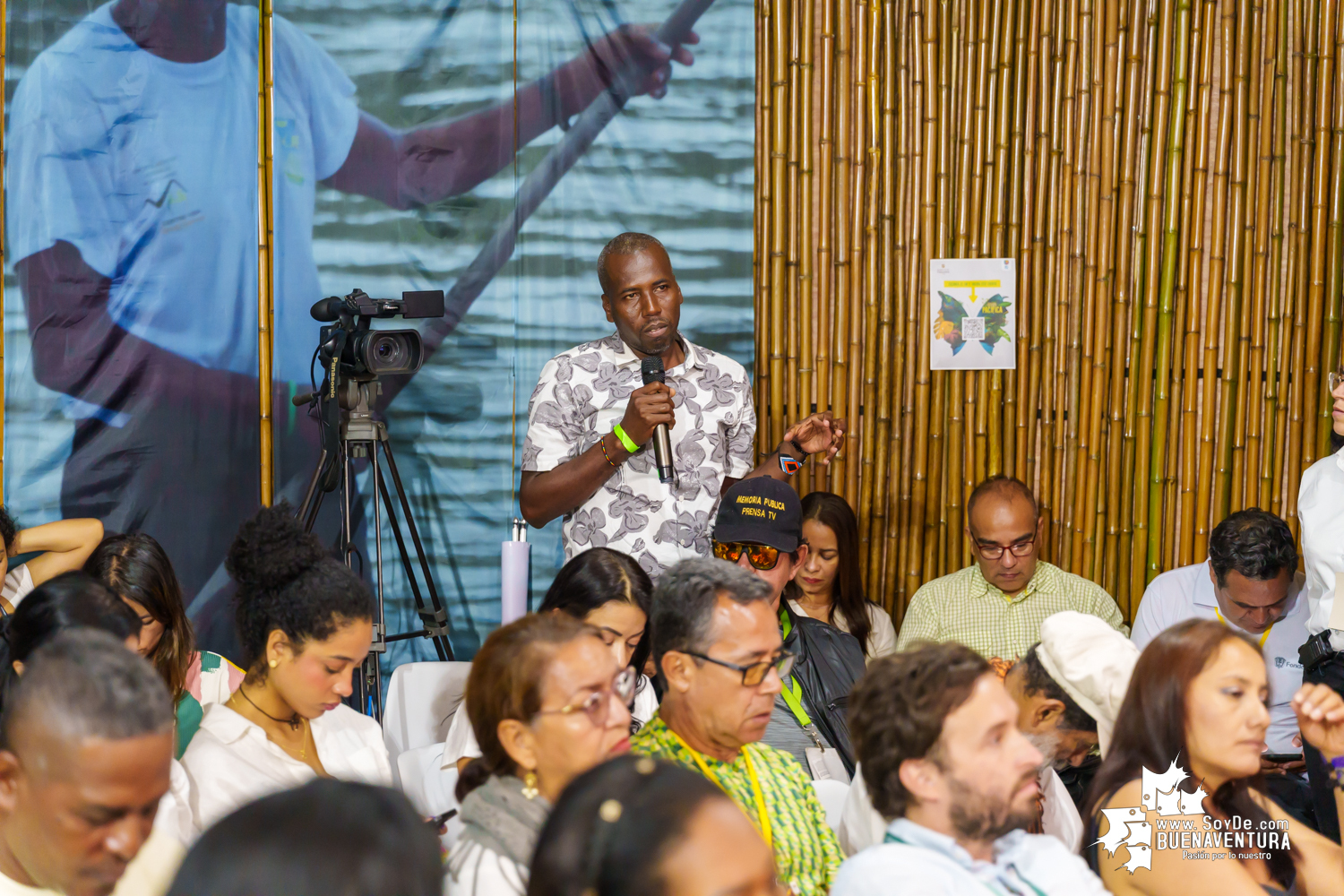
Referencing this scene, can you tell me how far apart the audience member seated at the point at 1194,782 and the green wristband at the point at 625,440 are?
1.64 metres

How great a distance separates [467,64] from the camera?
429 centimetres

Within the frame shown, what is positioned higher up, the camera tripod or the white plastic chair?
the camera tripod

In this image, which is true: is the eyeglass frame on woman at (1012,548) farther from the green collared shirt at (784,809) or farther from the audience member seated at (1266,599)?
the green collared shirt at (784,809)

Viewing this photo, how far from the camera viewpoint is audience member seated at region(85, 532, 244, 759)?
2.97 meters

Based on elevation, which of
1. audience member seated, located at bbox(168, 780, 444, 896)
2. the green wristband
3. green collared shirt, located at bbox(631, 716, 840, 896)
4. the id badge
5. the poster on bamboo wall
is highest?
the poster on bamboo wall

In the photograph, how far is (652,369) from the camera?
136 inches

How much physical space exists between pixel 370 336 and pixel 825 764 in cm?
190

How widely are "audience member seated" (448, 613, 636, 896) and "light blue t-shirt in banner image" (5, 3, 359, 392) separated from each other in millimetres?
2649

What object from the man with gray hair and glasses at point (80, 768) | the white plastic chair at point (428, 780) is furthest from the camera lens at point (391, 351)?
the man with gray hair and glasses at point (80, 768)

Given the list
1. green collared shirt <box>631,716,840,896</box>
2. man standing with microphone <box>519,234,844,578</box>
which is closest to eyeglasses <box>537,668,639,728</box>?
green collared shirt <box>631,716,840,896</box>

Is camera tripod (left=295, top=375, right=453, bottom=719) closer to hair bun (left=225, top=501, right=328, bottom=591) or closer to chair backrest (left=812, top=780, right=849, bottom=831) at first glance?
hair bun (left=225, top=501, right=328, bottom=591)

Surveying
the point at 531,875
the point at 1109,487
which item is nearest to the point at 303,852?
the point at 531,875

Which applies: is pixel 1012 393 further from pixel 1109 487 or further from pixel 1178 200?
pixel 1178 200

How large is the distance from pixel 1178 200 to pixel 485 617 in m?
2.85
